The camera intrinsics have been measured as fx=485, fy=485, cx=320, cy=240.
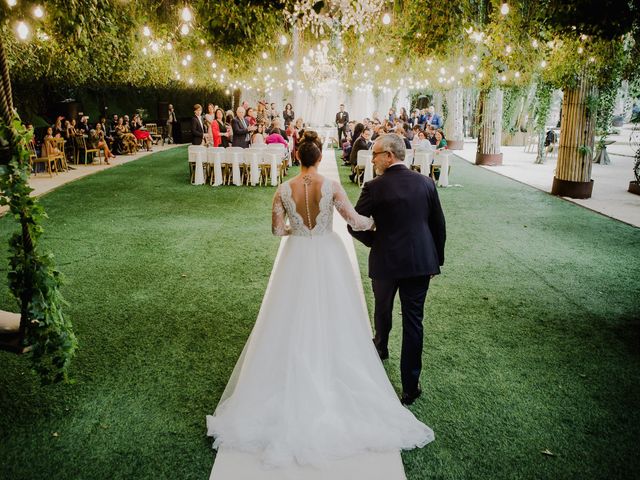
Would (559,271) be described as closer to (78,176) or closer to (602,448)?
(602,448)

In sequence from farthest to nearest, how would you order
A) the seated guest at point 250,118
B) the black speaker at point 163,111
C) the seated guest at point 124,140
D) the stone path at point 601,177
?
1. the black speaker at point 163,111
2. the seated guest at point 124,140
3. the seated guest at point 250,118
4. the stone path at point 601,177

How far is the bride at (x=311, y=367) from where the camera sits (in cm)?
262

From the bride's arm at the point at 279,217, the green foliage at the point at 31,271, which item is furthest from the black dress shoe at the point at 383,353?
the green foliage at the point at 31,271

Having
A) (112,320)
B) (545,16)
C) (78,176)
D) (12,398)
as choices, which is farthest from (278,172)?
(12,398)

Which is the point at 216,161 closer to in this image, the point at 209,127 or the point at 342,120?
the point at 209,127

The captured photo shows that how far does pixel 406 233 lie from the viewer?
2988 millimetres

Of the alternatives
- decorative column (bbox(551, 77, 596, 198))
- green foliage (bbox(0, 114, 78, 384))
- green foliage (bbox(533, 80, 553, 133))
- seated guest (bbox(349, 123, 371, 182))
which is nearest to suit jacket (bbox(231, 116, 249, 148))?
seated guest (bbox(349, 123, 371, 182))

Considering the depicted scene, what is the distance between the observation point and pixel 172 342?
3941 mm

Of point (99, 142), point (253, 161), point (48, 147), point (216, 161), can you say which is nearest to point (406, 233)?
point (253, 161)

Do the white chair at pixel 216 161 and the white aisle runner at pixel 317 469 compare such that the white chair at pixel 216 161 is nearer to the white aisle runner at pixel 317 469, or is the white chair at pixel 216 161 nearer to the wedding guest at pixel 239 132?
the wedding guest at pixel 239 132

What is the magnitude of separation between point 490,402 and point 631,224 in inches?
260

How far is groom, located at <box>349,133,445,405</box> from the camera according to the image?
9.74 ft

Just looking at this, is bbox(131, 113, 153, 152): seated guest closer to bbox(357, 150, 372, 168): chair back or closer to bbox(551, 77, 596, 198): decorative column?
bbox(357, 150, 372, 168): chair back

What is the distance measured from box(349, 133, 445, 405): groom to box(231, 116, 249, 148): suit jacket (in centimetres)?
983
